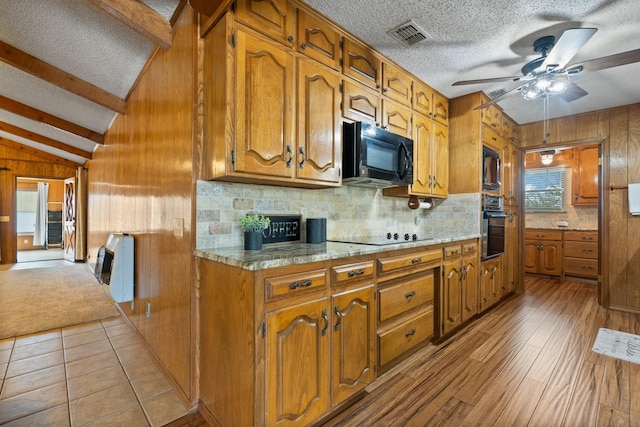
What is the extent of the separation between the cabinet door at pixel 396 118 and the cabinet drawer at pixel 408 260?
1154 mm

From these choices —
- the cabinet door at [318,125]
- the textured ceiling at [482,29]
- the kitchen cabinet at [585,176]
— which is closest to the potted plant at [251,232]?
the cabinet door at [318,125]

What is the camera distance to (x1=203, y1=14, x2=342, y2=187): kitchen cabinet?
160 centimetres

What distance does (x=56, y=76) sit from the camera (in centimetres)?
287


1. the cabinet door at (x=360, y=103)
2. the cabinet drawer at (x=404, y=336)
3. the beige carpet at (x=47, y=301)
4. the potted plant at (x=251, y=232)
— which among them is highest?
the cabinet door at (x=360, y=103)

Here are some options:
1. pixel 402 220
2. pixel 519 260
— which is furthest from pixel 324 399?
pixel 519 260

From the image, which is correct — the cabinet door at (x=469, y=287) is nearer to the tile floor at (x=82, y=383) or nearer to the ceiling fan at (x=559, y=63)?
the ceiling fan at (x=559, y=63)

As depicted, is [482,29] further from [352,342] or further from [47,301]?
[47,301]

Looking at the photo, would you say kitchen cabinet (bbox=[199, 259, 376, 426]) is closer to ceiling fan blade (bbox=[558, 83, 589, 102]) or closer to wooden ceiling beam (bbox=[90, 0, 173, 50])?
wooden ceiling beam (bbox=[90, 0, 173, 50])

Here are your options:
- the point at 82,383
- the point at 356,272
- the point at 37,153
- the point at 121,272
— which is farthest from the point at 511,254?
the point at 37,153

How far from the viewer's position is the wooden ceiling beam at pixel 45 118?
3.84 m

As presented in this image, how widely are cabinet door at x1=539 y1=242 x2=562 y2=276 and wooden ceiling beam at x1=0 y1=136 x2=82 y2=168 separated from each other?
1049cm

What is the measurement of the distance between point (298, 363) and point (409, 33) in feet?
7.82

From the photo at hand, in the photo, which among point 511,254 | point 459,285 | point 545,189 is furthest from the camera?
point 545,189

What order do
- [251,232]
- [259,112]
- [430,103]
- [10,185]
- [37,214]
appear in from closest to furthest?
1. [259,112]
2. [251,232]
3. [430,103]
4. [10,185]
5. [37,214]
